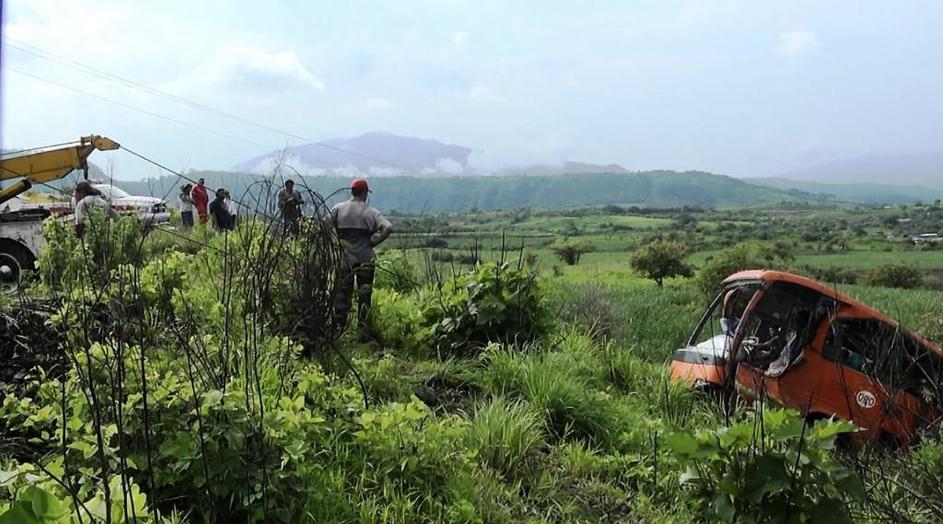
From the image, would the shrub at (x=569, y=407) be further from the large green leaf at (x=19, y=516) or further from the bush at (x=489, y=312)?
the large green leaf at (x=19, y=516)

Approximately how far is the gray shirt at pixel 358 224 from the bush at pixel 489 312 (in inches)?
37.2

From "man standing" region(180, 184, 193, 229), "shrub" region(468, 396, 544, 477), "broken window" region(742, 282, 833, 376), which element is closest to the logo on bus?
"broken window" region(742, 282, 833, 376)

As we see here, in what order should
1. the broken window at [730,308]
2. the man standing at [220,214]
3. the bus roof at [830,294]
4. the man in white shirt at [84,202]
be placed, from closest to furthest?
1. the bus roof at [830,294]
2. the broken window at [730,308]
3. the man in white shirt at [84,202]
4. the man standing at [220,214]

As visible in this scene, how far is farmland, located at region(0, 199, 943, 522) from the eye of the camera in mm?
2881

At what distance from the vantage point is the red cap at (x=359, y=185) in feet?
25.5

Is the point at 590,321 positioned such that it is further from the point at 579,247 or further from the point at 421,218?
the point at 579,247

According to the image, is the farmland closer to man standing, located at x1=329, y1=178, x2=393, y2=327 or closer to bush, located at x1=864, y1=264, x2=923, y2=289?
man standing, located at x1=329, y1=178, x2=393, y2=327

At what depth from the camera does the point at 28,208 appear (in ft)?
47.2

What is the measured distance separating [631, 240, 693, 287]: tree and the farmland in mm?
29869

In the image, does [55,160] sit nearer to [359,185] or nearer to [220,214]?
[220,214]

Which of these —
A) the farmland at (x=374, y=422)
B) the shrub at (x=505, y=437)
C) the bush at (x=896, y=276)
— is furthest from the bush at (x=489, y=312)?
the bush at (x=896, y=276)

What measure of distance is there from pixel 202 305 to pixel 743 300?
20.4ft

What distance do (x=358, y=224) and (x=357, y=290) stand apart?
0.71 metres

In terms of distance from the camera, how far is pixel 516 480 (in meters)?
4.61
